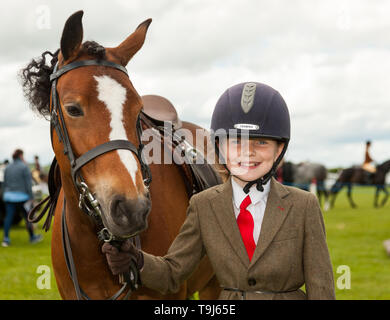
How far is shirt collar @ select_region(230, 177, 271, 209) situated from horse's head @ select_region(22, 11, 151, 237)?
42 cm

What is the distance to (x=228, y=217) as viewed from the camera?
1.98 metres

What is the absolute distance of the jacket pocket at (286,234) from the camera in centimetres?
189

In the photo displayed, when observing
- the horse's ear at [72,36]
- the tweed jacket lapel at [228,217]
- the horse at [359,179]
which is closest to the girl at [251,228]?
the tweed jacket lapel at [228,217]

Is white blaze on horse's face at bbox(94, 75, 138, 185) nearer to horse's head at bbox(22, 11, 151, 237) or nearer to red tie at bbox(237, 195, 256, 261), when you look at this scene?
horse's head at bbox(22, 11, 151, 237)

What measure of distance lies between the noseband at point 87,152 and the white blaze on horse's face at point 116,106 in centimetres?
5

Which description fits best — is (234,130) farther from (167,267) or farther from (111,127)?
(167,267)

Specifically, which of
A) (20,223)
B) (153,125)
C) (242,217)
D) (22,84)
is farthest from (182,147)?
(20,223)

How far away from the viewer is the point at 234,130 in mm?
2072

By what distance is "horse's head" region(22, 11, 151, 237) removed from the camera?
1.89 meters

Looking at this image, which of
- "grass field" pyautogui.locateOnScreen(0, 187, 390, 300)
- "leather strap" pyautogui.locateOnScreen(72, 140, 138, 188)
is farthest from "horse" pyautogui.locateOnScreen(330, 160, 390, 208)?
"leather strap" pyautogui.locateOnScreen(72, 140, 138, 188)

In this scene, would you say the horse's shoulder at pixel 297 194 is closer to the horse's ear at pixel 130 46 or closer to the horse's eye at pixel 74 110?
the horse's eye at pixel 74 110
